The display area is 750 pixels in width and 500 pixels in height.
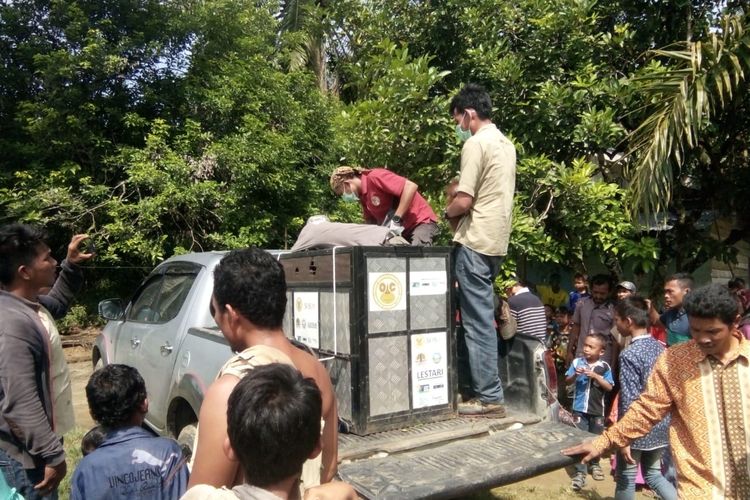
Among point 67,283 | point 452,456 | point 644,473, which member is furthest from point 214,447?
point 644,473

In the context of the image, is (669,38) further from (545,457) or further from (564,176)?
(545,457)

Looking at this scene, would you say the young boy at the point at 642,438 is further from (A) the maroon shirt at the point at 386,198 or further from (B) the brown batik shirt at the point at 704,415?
(A) the maroon shirt at the point at 386,198

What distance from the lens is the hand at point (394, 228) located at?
3.80 m

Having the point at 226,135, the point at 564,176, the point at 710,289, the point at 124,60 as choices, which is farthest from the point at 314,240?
the point at 124,60

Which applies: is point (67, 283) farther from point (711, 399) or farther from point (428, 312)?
point (711, 399)

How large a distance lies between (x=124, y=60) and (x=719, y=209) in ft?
30.6

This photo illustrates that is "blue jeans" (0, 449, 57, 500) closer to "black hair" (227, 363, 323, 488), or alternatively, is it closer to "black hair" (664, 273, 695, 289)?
"black hair" (227, 363, 323, 488)

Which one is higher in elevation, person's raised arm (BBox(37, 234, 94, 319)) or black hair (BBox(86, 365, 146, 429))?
person's raised arm (BBox(37, 234, 94, 319))

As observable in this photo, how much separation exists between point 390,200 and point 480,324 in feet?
3.63

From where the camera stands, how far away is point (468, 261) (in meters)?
3.86

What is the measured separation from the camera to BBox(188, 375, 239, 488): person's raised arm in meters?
1.68

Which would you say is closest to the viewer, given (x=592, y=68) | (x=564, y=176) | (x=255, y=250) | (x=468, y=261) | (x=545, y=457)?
(x=255, y=250)

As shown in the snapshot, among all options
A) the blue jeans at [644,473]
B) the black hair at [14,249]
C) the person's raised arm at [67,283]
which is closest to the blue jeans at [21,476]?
the black hair at [14,249]

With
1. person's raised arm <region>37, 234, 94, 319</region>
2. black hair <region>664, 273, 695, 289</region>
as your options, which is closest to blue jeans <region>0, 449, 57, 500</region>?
person's raised arm <region>37, 234, 94, 319</region>
